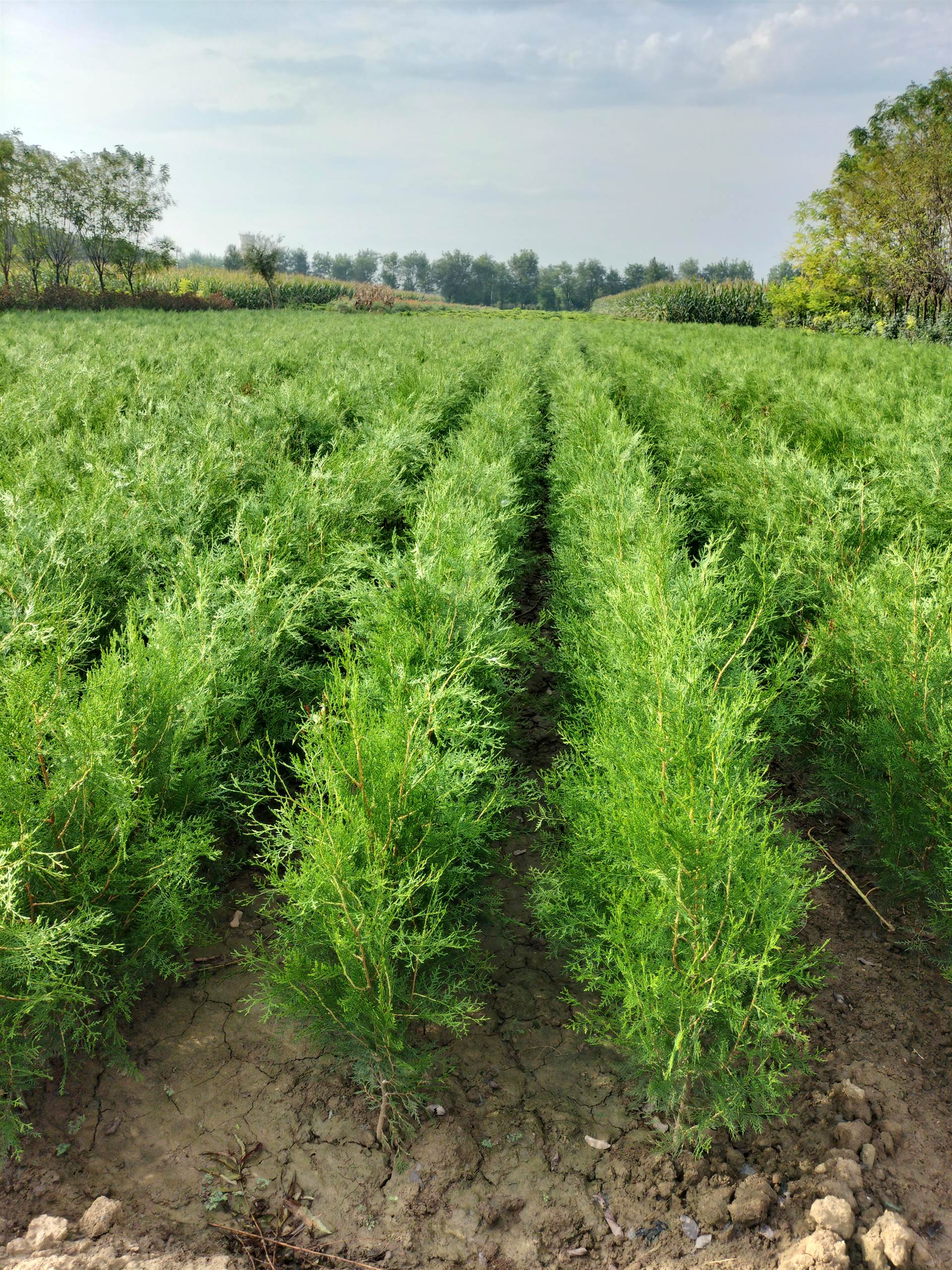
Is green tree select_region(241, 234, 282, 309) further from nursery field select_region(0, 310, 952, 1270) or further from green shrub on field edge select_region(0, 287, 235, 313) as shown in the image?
nursery field select_region(0, 310, 952, 1270)

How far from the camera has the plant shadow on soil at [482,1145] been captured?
194 centimetres

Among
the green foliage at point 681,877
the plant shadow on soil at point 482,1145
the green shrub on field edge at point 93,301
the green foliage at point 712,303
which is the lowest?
the plant shadow on soil at point 482,1145

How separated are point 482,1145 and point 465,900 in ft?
2.58

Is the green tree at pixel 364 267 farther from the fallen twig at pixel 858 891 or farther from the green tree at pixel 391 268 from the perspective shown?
the fallen twig at pixel 858 891

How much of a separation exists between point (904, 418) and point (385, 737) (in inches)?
279

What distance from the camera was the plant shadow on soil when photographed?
194 centimetres

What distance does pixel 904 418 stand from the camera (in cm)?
717

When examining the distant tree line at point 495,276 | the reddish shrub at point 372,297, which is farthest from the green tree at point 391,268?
the reddish shrub at point 372,297

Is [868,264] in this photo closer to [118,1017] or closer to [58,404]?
[58,404]

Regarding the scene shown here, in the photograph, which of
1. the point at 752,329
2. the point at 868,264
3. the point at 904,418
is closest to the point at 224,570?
the point at 904,418

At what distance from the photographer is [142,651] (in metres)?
2.87

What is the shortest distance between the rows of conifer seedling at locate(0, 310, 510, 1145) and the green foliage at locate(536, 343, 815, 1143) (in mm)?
1361

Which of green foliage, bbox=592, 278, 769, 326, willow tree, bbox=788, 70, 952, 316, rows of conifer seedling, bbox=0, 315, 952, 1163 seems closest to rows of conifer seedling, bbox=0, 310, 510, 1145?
rows of conifer seedling, bbox=0, 315, 952, 1163

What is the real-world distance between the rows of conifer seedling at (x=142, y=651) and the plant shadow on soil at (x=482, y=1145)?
23 cm
